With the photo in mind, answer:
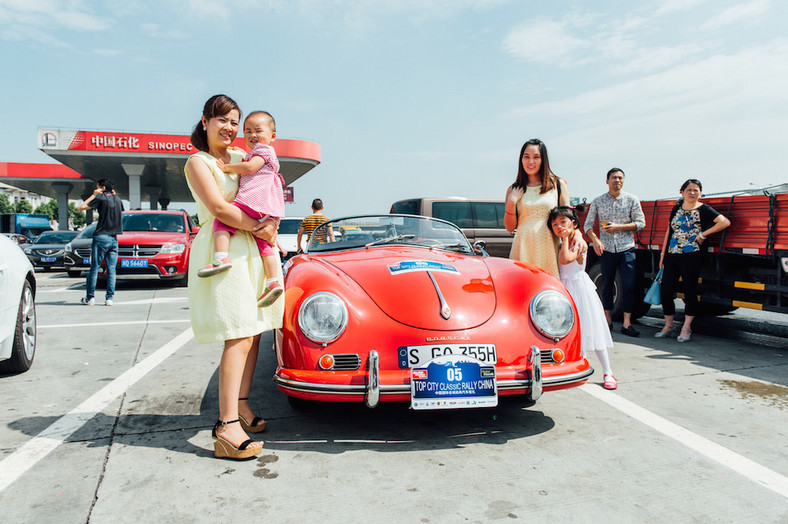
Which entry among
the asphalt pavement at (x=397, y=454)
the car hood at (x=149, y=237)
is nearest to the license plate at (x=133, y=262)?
the car hood at (x=149, y=237)

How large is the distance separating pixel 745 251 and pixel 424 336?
164 inches

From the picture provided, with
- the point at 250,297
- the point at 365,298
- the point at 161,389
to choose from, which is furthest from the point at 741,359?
the point at 161,389

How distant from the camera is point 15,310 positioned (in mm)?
4086

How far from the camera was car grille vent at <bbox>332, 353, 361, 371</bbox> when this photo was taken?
2811 millimetres

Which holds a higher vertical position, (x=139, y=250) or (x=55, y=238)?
(x=55, y=238)

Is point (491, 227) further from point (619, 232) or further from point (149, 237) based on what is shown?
point (149, 237)

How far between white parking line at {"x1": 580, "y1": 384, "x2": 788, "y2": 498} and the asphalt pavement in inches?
0.5

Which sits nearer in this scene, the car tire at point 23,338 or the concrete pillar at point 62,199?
the car tire at point 23,338

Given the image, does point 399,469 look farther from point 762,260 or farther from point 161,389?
point 762,260

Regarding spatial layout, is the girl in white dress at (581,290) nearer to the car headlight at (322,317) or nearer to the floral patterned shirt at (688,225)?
the car headlight at (322,317)

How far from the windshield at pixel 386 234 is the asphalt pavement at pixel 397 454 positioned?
4.01 feet

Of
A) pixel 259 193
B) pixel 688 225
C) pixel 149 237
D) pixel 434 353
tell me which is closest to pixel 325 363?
pixel 434 353

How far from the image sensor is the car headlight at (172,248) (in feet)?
33.6

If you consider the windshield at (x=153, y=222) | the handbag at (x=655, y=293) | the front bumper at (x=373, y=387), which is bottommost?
the front bumper at (x=373, y=387)
